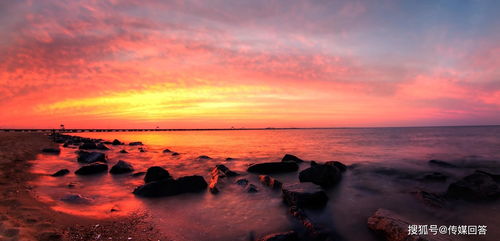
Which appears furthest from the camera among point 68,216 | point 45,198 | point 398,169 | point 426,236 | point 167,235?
point 398,169

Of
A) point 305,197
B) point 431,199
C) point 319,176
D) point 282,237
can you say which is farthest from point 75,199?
point 431,199

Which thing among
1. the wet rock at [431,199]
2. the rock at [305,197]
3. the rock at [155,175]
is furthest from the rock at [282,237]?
the rock at [155,175]

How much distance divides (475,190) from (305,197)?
25.4 ft

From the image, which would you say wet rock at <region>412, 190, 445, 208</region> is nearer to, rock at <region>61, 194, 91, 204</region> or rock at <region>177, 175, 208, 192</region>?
rock at <region>177, 175, 208, 192</region>

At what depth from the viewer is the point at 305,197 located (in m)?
9.33

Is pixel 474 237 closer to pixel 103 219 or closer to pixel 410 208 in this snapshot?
pixel 410 208

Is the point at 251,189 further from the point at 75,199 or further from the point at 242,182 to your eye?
the point at 75,199

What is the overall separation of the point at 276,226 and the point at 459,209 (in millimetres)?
7514

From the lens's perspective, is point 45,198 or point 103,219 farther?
point 45,198

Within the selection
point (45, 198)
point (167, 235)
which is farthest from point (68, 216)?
point (167, 235)

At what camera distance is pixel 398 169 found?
18688 mm

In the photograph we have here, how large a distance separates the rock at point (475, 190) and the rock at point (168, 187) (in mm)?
11658

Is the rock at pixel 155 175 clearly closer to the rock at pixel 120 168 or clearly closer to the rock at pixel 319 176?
the rock at pixel 120 168

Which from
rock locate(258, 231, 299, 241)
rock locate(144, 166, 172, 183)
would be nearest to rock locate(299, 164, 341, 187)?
rock locate(258, 231, 299, 241)
